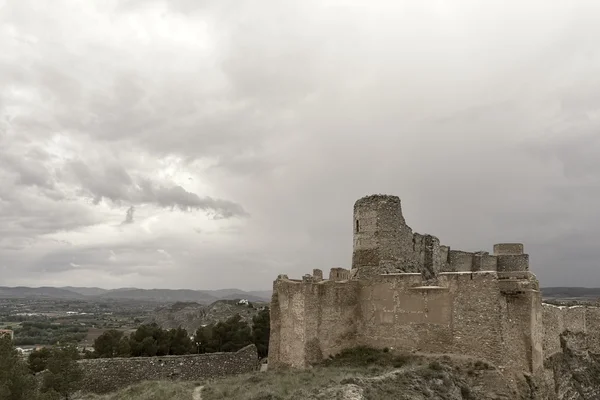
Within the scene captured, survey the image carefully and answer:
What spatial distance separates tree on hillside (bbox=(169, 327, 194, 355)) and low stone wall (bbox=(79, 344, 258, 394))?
9.50m

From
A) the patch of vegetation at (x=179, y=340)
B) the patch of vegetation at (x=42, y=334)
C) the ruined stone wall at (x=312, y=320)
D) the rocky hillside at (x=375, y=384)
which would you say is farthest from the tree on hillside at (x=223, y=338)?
the patch of vegetation at (x=42, y=334)

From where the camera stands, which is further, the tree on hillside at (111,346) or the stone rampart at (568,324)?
the tree on hillside at (111,346)

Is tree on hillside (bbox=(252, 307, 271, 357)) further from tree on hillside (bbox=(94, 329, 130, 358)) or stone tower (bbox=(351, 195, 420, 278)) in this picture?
stone tower (bbox=(351, 195, 420, 278))

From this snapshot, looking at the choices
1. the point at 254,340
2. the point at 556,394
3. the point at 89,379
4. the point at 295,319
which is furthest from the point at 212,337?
the point at 556,394

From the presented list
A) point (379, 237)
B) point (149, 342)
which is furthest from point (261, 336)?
point (379, 237)

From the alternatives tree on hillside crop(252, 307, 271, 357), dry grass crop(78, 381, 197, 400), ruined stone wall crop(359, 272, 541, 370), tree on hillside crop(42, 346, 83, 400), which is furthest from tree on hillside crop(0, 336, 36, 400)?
tree on hillside crop(252, 307, 271, 357)

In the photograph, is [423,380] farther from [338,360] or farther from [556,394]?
[556,394]

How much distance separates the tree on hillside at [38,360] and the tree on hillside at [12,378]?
489 inches

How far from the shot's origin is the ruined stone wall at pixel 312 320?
78.3ft

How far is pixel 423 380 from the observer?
2008 centimetres

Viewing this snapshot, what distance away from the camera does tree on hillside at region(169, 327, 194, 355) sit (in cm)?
4038

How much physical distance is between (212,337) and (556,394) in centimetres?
2761

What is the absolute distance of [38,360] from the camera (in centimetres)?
3381

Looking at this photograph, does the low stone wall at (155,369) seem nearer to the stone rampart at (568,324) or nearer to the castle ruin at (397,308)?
the castle ruin at (397,308)
